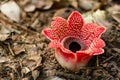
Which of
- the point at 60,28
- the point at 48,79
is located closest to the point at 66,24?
the point at 60,28

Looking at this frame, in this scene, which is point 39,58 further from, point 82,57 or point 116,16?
point 116,16

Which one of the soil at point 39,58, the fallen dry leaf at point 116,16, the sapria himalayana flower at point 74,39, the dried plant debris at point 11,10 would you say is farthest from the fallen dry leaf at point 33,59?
the fallen dry leaf at point 116,16

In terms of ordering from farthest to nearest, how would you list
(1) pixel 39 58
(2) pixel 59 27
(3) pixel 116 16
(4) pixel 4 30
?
(3) pixel 116 16, (4) pixel 4 30, (1) pixel 39 58, (2) pixel 59 27

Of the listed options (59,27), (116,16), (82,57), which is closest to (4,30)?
(59,27)

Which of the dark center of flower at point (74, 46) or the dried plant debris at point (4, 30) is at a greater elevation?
the dried plant debris at point (4, 30)

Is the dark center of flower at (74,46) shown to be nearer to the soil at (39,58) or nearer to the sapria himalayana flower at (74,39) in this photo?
the sapria himalayana flower at (74,39)

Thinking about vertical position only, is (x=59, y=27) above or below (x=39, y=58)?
above
